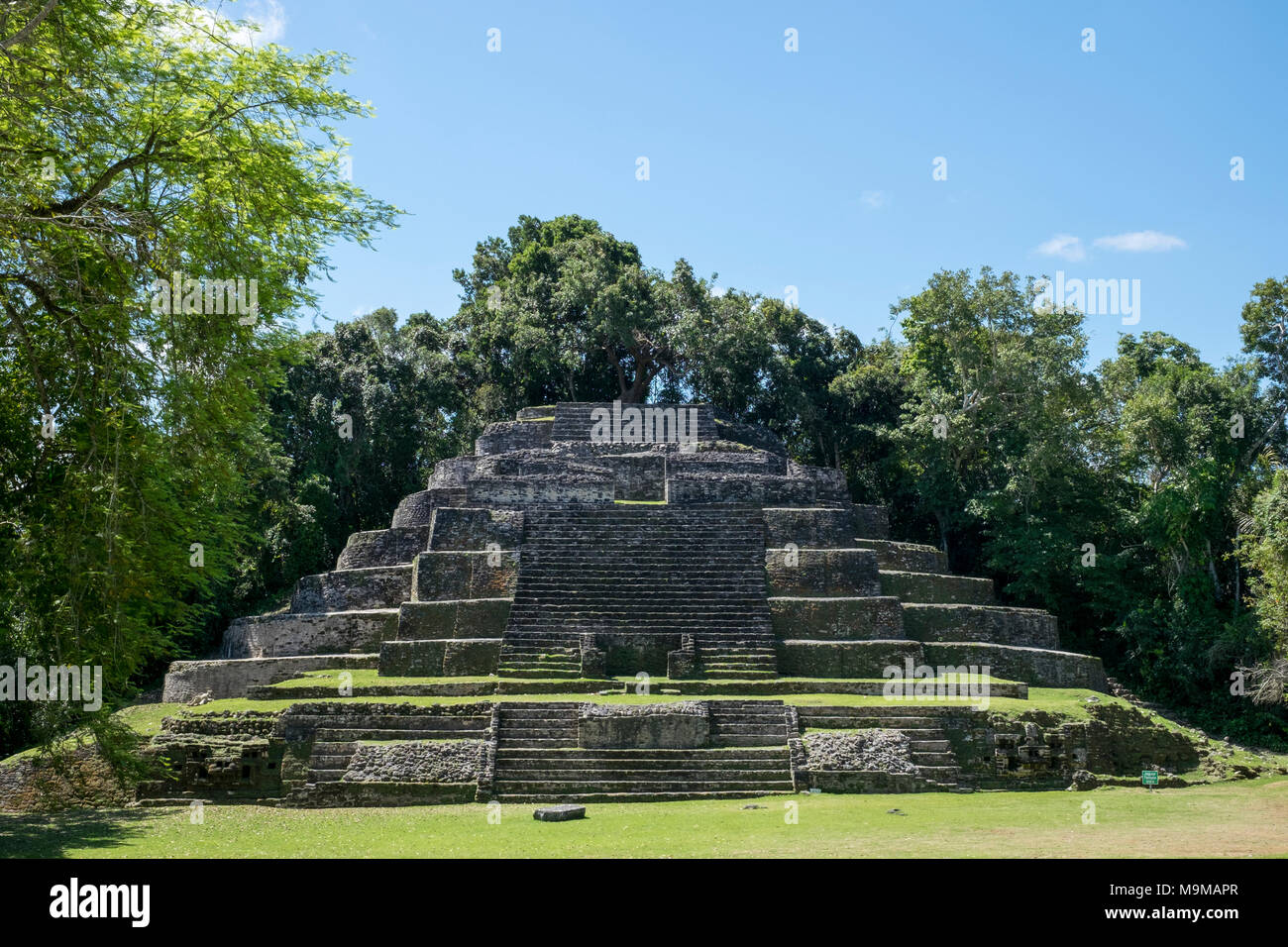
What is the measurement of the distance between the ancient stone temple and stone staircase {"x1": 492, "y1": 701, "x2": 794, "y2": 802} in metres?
0.03

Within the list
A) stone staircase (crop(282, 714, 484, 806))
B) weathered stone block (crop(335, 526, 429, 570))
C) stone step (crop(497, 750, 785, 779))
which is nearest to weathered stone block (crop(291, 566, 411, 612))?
weathered stone block (crop(335, 526, 429, 570))

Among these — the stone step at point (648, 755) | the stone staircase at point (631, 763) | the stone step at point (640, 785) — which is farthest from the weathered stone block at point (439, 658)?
the stone step at point (640, 785)

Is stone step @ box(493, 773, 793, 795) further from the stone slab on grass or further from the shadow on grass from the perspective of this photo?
the shadow on grass

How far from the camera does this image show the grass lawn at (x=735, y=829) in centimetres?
946

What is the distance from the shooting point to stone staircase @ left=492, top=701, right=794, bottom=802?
1407cm

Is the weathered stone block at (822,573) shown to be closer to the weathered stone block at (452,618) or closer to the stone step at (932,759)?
the weathered stone block at (452,618)

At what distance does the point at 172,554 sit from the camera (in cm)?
1006

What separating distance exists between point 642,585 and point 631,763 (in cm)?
576

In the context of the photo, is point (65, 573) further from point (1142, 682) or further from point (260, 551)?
point (1142, 682)

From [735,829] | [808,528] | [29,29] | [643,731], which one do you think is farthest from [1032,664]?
[29,29]

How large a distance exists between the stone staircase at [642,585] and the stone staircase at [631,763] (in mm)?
2007

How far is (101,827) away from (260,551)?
16102mm

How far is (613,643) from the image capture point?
59.9ft

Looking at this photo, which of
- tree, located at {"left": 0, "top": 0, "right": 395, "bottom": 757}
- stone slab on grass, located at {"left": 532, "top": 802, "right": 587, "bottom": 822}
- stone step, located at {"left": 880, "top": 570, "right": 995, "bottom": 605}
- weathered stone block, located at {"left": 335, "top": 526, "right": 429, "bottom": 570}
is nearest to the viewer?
tree, located at {"left": 0, "top": 0, "right": 395, "bottom": 757}
